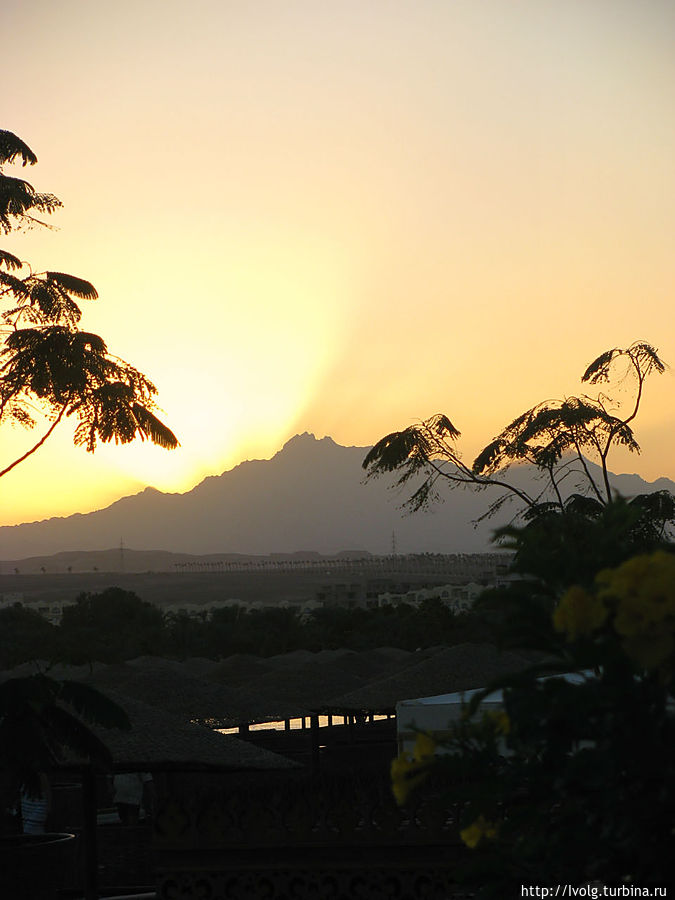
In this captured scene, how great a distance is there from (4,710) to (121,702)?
426 centimetres

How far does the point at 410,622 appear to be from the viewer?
59.3m

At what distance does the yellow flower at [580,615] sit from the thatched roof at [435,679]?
59.8 feet

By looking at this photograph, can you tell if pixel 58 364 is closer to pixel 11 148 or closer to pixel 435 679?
pixel 11 148

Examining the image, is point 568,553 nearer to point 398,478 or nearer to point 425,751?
point 425,751

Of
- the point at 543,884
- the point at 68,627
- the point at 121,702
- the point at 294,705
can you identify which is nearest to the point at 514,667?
the point at 294,705

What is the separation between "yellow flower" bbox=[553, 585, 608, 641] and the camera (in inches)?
102

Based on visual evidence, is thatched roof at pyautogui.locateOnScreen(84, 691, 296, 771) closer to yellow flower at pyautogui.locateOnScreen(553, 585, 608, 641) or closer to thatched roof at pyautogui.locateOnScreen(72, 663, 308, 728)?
thatched roof at pyautogui.locateOnScreen(72, 663, 308, 728)

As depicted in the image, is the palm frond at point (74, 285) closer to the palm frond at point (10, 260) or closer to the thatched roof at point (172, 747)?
the palm frond at point (10, 260)

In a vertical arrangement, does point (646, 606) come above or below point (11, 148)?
below

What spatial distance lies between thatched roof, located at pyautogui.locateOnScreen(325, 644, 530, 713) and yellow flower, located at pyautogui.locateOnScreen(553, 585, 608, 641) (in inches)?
717

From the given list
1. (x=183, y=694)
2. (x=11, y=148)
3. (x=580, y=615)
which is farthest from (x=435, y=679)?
(x=580, y=615)

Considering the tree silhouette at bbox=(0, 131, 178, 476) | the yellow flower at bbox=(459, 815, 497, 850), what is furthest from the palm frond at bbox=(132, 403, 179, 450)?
the yellow flower at bbox=(459, 815, 497, 850)

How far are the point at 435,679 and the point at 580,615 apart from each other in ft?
62.6

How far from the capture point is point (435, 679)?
2125cm
